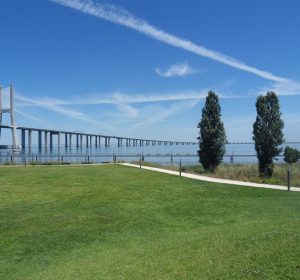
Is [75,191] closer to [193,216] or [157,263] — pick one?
[193,216]

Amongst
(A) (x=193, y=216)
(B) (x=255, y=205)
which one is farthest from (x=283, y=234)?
(B) (x=255, y=205)

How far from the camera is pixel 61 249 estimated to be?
927 centimetres

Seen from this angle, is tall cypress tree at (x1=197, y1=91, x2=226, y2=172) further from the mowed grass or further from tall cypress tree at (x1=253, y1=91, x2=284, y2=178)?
the mowed grass

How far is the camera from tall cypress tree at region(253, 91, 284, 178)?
24469 mm

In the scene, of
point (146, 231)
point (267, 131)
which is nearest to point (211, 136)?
point (267, 131)

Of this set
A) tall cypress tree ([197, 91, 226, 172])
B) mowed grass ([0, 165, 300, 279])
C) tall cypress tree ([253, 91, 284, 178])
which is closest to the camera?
mowed grass ([0, 165, 300, 279])

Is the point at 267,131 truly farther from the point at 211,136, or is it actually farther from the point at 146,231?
the point at 146,231

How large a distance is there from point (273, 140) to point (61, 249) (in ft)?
57.2

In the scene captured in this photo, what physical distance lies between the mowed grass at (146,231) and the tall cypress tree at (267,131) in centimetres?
727

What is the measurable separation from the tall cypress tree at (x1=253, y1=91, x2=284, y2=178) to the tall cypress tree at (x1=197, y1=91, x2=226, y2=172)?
306 centimetres

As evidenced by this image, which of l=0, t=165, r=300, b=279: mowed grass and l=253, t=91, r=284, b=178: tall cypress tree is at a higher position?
l=253, t=91, r=284, b=178: tall cypress tree

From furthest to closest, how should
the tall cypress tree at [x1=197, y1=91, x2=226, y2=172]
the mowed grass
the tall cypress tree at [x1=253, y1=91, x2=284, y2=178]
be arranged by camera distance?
the tall cypress tree at [x1=197, y1=91, x2=226, y2=172] < the tall cypress tree at [x1=253, y1=91, x2=284, y2=178] < the mowed grass

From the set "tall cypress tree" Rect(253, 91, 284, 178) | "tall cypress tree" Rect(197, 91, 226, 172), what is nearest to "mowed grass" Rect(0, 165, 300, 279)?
"tall cypress tree" Rect(253, 91, 284, 178)

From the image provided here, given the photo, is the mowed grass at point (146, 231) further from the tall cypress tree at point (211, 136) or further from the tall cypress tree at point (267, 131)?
the tall cypress tree at point (211, 136)
